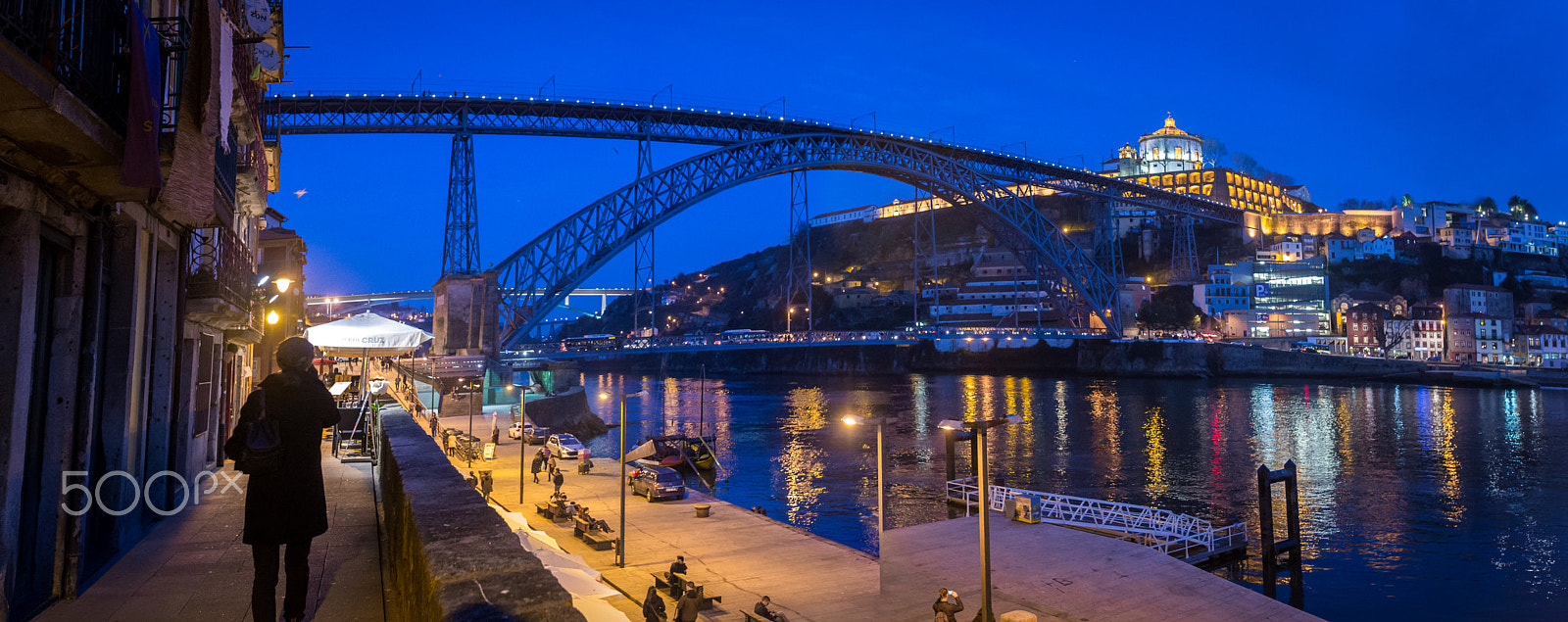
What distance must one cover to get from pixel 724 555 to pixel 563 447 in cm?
1427

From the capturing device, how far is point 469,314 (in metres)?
39.3

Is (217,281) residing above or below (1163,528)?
above

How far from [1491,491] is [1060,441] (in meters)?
16.6

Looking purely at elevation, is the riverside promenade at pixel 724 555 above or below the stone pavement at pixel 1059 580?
below

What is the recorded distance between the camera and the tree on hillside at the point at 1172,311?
4013 inches

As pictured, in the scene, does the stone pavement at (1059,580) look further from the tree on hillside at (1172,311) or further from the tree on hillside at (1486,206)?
the tree on hillside at (1486,206)

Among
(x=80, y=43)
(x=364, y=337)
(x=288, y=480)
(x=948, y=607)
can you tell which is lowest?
(x=948, y=607)

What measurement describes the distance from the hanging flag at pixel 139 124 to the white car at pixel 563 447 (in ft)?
83.3

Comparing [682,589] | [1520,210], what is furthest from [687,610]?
[1520,210]

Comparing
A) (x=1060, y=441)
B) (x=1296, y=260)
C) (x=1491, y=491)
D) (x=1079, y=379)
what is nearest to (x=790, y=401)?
(x=1060, y=441)

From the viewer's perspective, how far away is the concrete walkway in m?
4.95

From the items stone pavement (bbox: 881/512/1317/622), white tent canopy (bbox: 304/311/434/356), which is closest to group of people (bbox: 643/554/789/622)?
stone pavement (bbox: 881/512/1317/622)

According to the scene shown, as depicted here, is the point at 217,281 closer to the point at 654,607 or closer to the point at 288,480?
the point at 654,607

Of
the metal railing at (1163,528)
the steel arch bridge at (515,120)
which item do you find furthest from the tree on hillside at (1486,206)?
the metal railing at (1163,528)
